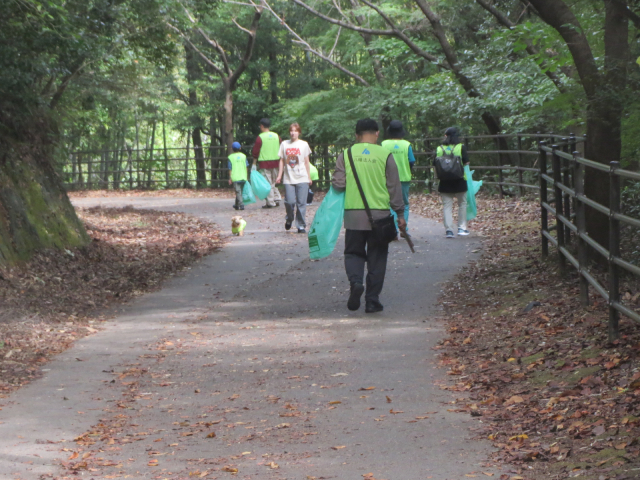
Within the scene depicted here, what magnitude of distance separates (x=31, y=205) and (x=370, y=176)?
18.9 ft

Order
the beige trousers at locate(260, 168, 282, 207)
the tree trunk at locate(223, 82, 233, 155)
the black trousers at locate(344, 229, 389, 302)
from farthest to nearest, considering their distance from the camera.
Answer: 1. the tree trunk at locate(223, 82, 233, 155)
2. the beige trousers at locate(260, 168, 282, 207)
3. the black trousers at locate(344, 229, 389, 302)

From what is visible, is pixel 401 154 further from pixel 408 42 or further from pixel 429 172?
pixel 429 172

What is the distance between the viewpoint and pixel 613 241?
566cm

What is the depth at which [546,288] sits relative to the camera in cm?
854

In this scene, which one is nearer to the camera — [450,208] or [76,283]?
[76,283]

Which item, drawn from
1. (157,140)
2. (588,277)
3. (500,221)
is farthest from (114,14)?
(157,140)

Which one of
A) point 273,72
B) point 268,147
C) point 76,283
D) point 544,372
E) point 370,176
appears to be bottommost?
point 544,372

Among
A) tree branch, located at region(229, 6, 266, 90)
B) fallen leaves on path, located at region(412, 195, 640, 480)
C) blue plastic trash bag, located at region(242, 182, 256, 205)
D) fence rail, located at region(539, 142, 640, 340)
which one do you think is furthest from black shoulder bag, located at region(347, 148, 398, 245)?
tree branch, located at region(229, 6, 266, 90)

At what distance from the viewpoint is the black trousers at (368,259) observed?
8469 millimetres

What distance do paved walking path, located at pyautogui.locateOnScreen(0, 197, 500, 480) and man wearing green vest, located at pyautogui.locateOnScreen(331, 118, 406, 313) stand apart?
0.45m

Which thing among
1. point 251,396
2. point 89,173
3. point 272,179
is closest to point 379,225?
point 251,396

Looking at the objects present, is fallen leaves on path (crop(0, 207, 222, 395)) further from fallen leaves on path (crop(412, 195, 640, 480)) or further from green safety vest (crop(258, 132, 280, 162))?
fallen leaves on path (crop(412, 195, 640, 480))

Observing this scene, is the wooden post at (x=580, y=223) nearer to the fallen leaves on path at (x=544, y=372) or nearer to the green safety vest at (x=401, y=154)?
the fallen leaves on path at (x=544, y=372)

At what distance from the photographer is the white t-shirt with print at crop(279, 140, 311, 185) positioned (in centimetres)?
1444
